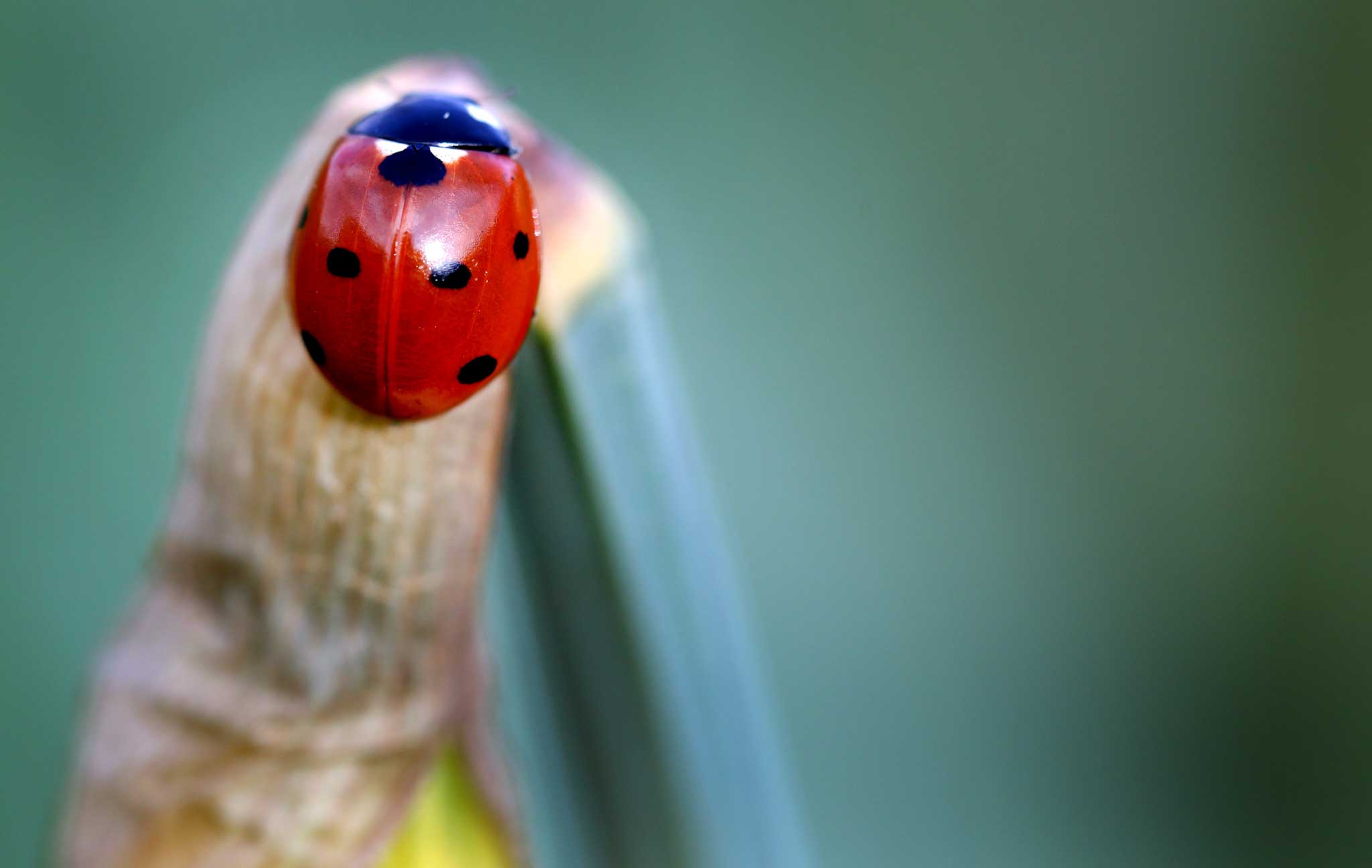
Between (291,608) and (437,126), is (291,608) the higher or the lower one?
the lower one

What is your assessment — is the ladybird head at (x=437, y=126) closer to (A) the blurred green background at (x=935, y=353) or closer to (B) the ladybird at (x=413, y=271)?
(B) the ladybird at (x=413, y=271)

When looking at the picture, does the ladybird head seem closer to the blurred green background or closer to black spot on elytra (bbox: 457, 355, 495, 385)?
black spot on elytra (bbox: 457, 355, 495, 385)

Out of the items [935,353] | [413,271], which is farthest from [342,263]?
[935,353]

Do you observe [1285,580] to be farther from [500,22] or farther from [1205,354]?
[500,22]

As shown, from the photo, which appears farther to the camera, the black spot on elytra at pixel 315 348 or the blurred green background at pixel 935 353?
the blurred green background at pixel 935 353

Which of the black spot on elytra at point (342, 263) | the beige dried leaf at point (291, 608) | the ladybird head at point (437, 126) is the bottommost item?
the beige dried leaf at point (291, 608)

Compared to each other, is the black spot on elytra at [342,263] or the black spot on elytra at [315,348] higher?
the black spot on elytra at [342,263]

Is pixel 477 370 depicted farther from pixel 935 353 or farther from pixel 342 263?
pixel 935 353

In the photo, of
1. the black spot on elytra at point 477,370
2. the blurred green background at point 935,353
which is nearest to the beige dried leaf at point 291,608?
the black spot on elytra at point 477,370
